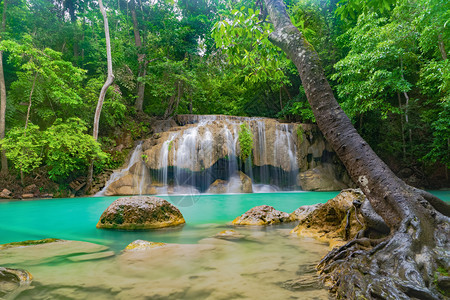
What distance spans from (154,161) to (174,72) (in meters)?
6.93

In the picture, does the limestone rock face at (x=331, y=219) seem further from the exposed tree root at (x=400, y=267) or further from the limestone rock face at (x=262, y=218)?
the exposed tree root at (x=400, y=267)

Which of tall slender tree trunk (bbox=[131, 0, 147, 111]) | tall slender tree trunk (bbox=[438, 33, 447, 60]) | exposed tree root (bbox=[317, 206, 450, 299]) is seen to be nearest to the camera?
exposed tree root (bbox=[317, 206, 450, 299])

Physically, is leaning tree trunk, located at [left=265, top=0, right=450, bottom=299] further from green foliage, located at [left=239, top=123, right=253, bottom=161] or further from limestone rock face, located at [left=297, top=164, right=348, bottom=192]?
limestone rock face, located at [left=297, top=164, right=348, bottom=192]

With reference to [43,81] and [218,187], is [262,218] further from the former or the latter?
[43,81]

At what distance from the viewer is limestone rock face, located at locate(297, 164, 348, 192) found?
1494cm

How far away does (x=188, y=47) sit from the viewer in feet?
64.9

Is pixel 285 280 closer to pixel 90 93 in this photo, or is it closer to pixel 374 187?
pixel 374 187

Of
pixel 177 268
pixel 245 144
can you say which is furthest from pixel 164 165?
pixel 177 268

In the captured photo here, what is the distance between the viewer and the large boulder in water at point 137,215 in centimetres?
488

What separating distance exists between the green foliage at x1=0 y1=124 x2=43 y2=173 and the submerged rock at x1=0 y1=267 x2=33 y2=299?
1152 cm

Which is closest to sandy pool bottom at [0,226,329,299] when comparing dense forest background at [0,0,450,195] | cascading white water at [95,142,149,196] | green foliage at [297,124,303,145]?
dense forest background at [0,0,450,195]

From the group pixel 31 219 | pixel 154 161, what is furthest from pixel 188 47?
pixel 31 219

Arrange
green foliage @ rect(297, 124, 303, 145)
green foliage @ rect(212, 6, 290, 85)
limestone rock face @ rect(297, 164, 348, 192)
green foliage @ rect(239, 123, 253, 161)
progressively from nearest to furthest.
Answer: green foliage @ rect(212, 6, 290, 85), limestone rock face @ rect(297, 164, 348, 192), green foliage @ rect(239, 123, 253, 161), green foliage @ rect(297, 124, 303, 145)

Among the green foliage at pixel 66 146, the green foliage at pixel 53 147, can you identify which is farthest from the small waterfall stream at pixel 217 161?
the green foliage at pixel 53 147
